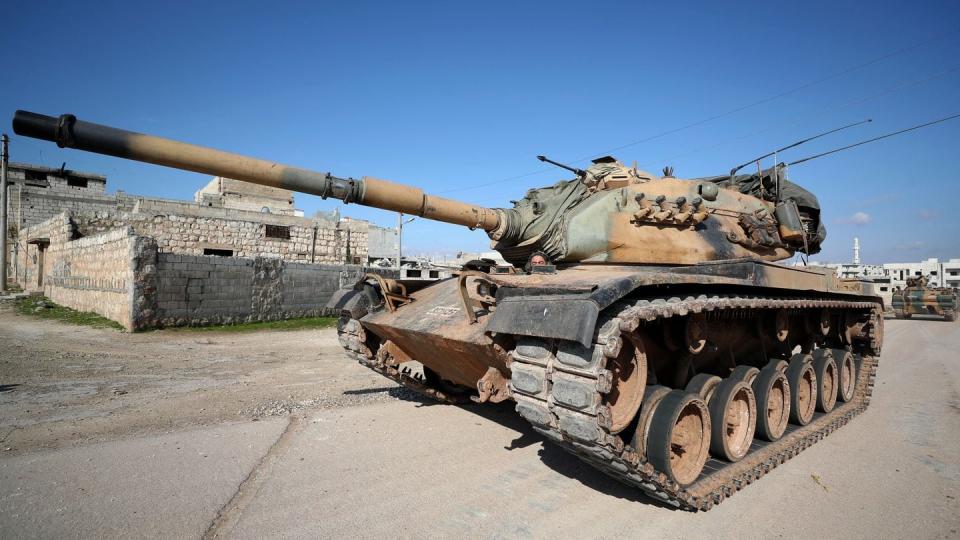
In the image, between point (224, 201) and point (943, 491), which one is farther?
point (224, 201)

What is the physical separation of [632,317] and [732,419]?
92.8 inches

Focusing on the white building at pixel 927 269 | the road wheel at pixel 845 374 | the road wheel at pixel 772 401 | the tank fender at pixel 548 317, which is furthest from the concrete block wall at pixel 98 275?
the white building at pixel 927 269

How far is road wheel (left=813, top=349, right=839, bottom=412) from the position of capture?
243 inches

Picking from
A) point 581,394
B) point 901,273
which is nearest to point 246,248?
point 581,394

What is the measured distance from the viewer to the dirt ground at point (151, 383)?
518 cm

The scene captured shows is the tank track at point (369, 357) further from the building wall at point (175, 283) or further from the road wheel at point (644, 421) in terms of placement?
the building wall at point (175, 283)

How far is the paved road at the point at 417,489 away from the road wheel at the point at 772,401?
1.10 ft

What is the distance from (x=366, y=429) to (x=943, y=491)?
183 inches

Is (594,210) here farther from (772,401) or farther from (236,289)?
(236,289)

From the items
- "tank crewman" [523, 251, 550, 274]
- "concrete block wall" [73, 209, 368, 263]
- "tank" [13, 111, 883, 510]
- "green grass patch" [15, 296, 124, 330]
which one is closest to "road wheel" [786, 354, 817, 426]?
"tank" [13, 111, 883, 510]

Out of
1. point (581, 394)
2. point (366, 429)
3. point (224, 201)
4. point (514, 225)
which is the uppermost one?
point (224, 201)

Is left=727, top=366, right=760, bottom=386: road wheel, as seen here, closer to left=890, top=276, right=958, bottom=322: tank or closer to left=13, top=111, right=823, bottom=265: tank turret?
left=13, top=111, right=823, bottom=265: tank turret

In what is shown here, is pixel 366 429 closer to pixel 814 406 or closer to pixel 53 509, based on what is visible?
pixel 53 509

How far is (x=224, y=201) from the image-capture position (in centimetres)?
2662
